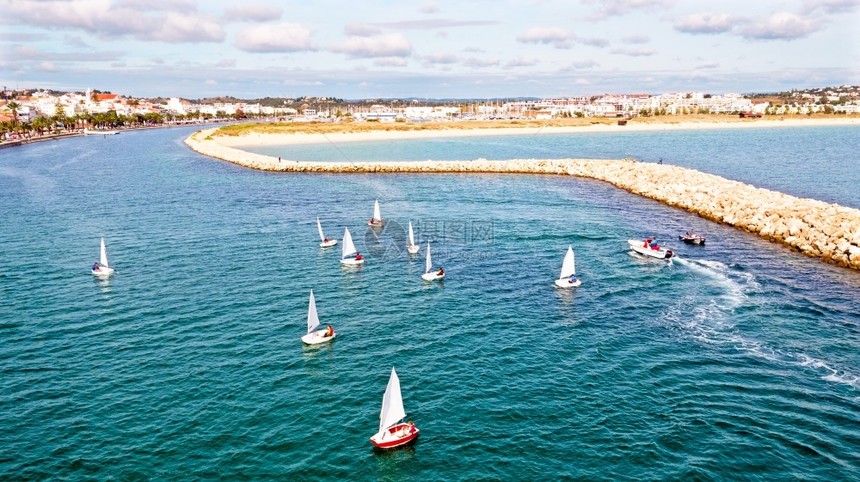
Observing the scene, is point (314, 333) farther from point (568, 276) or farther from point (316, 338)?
point (568, 276)

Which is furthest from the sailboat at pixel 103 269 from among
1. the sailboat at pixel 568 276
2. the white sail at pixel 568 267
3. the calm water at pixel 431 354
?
the white sail at pixel 568 267

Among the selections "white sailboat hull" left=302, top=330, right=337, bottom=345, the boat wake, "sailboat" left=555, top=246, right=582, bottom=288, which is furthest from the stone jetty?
"white sailboat hull" left=302, top=330, right=337, bottom=345

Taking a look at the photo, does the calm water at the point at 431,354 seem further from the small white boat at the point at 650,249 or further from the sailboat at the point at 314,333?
the small white boat at the point at 650,249

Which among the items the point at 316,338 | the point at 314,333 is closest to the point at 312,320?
the point at 314,333

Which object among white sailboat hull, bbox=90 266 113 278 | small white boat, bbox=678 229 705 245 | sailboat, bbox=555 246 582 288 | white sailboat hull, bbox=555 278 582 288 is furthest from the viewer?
small white boat, bbox=678 229 705 245

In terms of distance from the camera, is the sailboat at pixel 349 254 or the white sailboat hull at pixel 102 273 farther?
the sailboat at pixel 349 254

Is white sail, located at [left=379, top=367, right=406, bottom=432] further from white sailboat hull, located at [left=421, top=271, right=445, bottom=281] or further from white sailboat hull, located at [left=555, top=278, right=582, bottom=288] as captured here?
white sailboat hull, located at [left=555, top=278, right=582, bottom=288]

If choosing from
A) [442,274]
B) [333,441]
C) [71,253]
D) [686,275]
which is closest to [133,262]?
[71,253]
